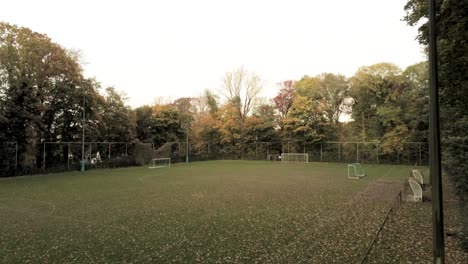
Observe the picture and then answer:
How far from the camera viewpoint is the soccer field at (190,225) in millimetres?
4863

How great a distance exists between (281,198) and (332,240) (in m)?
4.69

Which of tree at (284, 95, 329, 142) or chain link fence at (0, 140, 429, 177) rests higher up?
tree at (284, 95, 329, 142)

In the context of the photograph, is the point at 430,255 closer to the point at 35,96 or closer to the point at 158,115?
the point at 35,96

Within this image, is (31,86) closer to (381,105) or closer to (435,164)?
(435,164)

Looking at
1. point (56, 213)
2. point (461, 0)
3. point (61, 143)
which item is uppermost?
point (461, 0)

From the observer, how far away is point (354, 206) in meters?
8.81

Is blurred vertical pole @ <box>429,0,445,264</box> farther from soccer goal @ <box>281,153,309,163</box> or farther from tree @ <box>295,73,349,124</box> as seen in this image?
tree @ <box>295,73,349,124</box>

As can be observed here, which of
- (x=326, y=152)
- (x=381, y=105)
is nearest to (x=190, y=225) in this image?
(x=326, y=152)

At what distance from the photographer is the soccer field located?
486 centimetres

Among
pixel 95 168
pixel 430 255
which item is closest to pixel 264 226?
pixel 430 255

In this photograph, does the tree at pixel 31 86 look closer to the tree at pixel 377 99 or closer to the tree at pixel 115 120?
the tree at pixel 115 120

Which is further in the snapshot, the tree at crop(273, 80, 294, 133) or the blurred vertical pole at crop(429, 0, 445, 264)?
the tree at crop(273, 80, 294, 133)

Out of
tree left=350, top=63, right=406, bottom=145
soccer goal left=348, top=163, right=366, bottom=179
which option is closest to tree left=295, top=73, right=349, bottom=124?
tree left=350, top=63, right=406, bottom=145

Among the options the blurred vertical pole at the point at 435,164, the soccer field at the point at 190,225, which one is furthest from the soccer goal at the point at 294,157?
the blurred vertical pole at the point at 435,164
